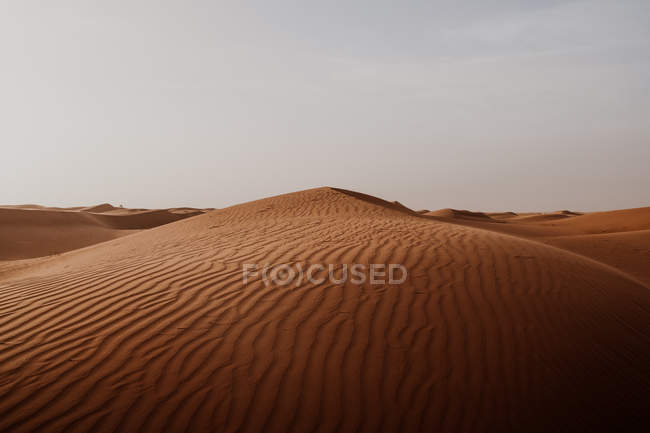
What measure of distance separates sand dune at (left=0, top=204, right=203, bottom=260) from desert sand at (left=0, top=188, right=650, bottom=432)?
1304 cm

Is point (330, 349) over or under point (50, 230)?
under

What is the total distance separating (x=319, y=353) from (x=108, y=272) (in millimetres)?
3929

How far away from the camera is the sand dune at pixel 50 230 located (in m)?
15.6

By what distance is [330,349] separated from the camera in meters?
3.30

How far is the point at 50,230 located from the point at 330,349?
22.6 meters

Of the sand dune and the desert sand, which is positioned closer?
the desert sand

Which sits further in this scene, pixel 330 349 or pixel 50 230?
pixel 50 230

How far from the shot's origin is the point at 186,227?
31.6 ft

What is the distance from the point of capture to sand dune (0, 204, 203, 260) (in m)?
15.6

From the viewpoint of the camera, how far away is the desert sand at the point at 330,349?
2.73 meters

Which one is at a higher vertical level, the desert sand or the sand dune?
the sand dune

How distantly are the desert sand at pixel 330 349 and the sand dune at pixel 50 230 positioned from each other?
13039mm

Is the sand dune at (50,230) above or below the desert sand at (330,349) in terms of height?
above

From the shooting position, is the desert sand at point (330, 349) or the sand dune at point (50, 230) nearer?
the desert sand at point (330, 349)
